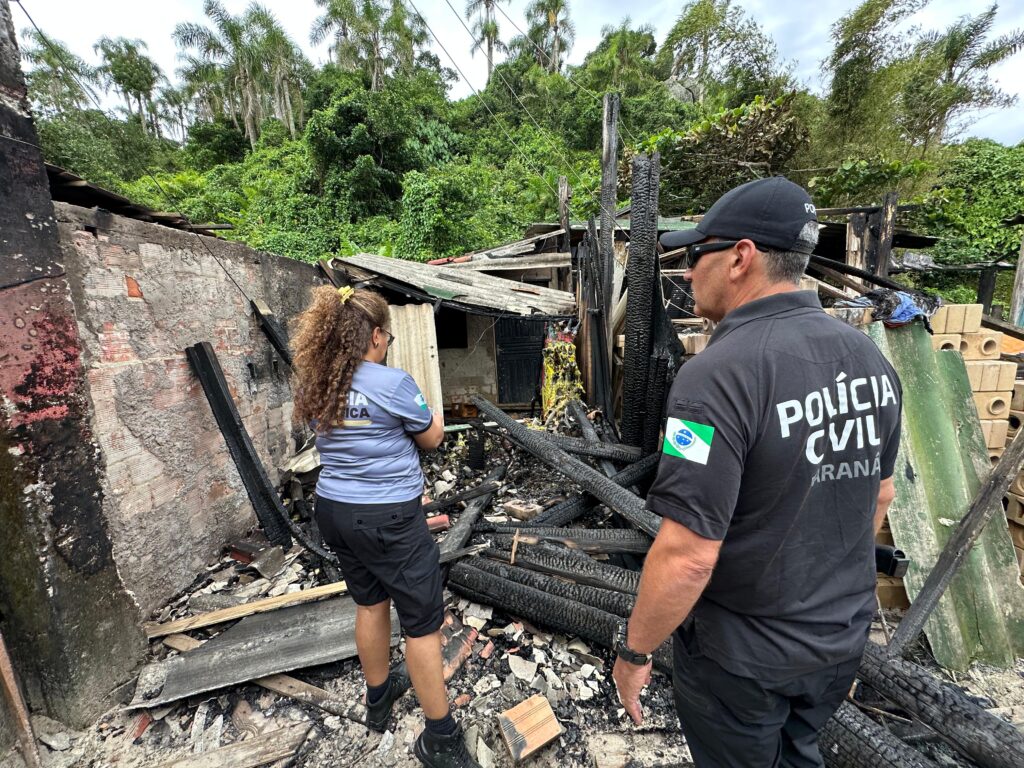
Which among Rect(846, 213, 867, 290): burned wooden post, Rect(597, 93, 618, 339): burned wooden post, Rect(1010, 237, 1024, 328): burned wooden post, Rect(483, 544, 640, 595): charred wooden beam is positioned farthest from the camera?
Rect(1010, 237, 1024, 328): burned wooden post

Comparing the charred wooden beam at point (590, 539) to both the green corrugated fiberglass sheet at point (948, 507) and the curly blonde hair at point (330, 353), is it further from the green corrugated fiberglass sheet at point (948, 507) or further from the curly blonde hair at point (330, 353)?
the curly blonde hair at point (330, 353)

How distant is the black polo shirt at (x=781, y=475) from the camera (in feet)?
3.21

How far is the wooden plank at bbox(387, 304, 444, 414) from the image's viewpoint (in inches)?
219

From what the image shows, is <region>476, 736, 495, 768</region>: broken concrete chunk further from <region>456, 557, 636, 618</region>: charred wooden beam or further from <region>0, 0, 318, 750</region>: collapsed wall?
<region>0, 0, 318, 750</region>: collapsed wall

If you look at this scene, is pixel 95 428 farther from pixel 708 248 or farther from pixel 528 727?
pixel 708 248

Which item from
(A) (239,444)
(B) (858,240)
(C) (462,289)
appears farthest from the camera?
(B) (858,240)

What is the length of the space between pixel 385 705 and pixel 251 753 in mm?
637

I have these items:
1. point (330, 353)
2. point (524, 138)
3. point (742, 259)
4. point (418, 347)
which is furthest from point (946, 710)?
point (524, 138)

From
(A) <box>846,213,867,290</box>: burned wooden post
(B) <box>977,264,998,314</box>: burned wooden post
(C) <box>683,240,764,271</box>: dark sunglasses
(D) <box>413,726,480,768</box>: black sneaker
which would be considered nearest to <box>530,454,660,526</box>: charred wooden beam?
(D) <box>413,726,480,768</box>: black sneaker

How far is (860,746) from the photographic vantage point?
63.9 inches

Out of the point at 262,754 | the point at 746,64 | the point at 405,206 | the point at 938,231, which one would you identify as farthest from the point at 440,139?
the point at 262,754

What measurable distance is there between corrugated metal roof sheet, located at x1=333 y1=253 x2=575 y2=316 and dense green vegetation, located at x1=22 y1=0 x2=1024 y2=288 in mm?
4507

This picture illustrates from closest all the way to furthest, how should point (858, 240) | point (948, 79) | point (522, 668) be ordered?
point (522, 668), point (858, 240), point (948, 79)

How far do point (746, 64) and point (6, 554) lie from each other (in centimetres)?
2284
